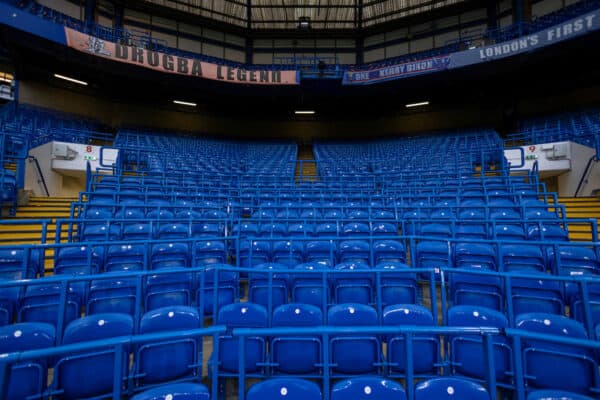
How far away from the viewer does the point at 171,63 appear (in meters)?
11.2

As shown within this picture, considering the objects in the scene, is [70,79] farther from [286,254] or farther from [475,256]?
[475,256]

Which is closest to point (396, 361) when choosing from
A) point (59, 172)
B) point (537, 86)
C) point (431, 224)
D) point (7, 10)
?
point (431, 224)

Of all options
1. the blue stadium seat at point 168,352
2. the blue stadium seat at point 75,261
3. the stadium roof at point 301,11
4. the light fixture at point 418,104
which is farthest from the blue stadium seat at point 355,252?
the stadium roof at point 301,11

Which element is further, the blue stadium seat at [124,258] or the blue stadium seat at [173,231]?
the blue stadium seat at [173,231]

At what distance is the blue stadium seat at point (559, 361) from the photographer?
172 cm

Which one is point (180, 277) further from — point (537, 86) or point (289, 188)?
point (537, 86)

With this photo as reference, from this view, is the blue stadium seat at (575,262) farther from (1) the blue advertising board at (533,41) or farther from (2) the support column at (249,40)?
(2) the support column at (249,40)

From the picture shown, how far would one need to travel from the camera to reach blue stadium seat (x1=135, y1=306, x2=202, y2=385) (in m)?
1.87

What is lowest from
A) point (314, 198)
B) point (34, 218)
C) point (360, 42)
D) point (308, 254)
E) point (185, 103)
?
point (308, 254)

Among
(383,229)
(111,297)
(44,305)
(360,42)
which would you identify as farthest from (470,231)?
(360,42)

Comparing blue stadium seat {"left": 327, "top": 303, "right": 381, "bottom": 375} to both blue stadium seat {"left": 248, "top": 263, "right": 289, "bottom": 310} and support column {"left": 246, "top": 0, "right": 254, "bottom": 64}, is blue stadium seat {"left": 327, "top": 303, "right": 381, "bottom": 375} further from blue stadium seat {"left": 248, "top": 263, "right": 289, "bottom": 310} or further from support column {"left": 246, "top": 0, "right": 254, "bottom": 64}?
support column {"left": 246, "top": 0, "right": 254, "bottom": 64}

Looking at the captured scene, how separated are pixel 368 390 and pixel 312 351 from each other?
627 mm

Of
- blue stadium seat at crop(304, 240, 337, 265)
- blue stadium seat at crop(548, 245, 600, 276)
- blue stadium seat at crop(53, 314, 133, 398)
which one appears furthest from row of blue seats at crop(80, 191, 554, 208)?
blue stadium seat at crop(53, 314, 133, 398)

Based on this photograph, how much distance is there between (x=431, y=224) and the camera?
4.47m
